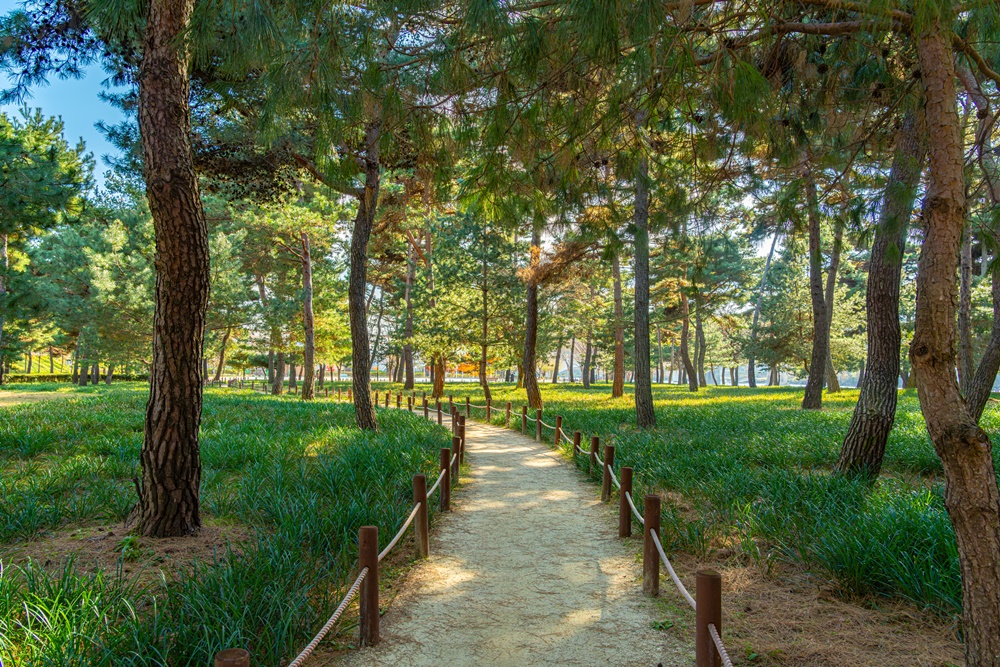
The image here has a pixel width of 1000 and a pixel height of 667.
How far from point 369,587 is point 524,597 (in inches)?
56.3

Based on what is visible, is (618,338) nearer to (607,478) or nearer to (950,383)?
(607,478)

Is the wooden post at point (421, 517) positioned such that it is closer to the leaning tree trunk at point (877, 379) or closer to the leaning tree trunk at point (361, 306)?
the leaning tree trunk at point (877, 379)

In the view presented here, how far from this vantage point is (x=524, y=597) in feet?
14.4

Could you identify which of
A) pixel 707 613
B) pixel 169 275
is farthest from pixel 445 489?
pixel 707 613

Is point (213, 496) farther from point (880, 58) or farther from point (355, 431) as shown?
point (880, 58)

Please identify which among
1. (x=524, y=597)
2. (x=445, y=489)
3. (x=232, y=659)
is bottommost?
(x=524, y=597)

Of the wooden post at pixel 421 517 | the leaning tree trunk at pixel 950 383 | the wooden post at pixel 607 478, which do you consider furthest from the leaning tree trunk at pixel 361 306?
the leaning tree trunk at pixel 950 383

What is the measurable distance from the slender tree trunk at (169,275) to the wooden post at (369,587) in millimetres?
2466

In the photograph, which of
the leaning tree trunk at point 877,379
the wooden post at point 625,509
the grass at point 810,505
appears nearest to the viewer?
the grass at point 810,505

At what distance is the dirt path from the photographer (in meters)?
3.51

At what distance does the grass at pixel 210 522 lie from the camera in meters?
2.96

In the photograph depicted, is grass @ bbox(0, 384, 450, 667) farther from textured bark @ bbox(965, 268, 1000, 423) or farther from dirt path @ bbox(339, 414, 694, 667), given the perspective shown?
textured bark @ bbox(965, 268, 1000, 423)

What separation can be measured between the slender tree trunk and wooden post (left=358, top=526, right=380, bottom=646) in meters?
2.47

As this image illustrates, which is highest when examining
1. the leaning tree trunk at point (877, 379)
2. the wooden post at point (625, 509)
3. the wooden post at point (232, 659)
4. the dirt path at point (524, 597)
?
the leaning tree trunk at point (877, 379)
